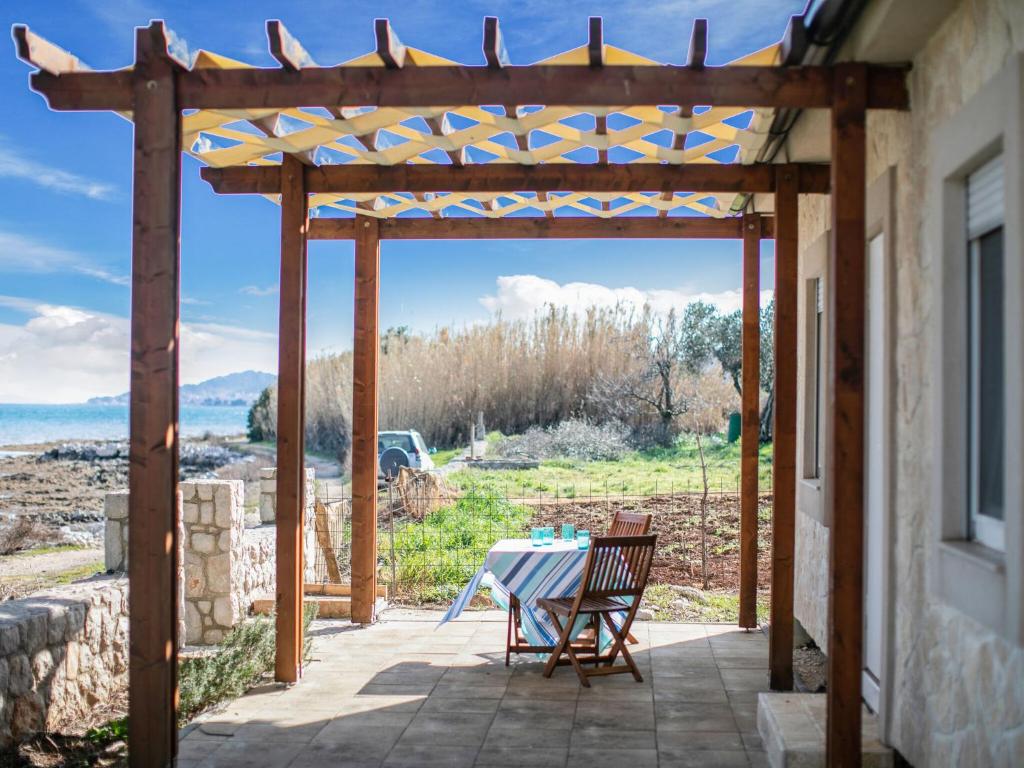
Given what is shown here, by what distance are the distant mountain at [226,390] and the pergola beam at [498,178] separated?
60351 millimetres

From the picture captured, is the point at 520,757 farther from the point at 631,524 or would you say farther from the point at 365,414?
the point at 365,414

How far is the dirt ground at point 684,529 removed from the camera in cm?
873

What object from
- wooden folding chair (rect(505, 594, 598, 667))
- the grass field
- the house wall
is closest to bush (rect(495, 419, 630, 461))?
the grass field

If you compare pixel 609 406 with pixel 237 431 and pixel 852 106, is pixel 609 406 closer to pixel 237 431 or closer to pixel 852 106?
pixel 852 106

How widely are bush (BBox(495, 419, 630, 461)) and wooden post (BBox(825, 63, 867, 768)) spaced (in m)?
12.9

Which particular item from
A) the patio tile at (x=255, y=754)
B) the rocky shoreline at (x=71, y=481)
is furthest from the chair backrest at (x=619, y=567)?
the rocky shoreline at (x=71, y=481)

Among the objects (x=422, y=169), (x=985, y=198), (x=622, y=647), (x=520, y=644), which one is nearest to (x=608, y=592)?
(x=622, y=647)

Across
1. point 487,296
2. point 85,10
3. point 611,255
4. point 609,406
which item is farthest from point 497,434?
point 85,10

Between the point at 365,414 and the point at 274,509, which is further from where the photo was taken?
the point at 274,509

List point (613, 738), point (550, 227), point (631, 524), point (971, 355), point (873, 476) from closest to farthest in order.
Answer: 1. point (971, 355)
2. point (613, 738)
3. point (873, 476)
4. point (631, 524)
5. point (550, 227)

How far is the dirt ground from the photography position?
873 cm

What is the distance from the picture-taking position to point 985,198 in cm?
292

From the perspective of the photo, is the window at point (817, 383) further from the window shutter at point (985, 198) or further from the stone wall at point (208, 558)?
the stone wall at point (208, 558)

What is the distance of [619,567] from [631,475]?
956 centimetres
